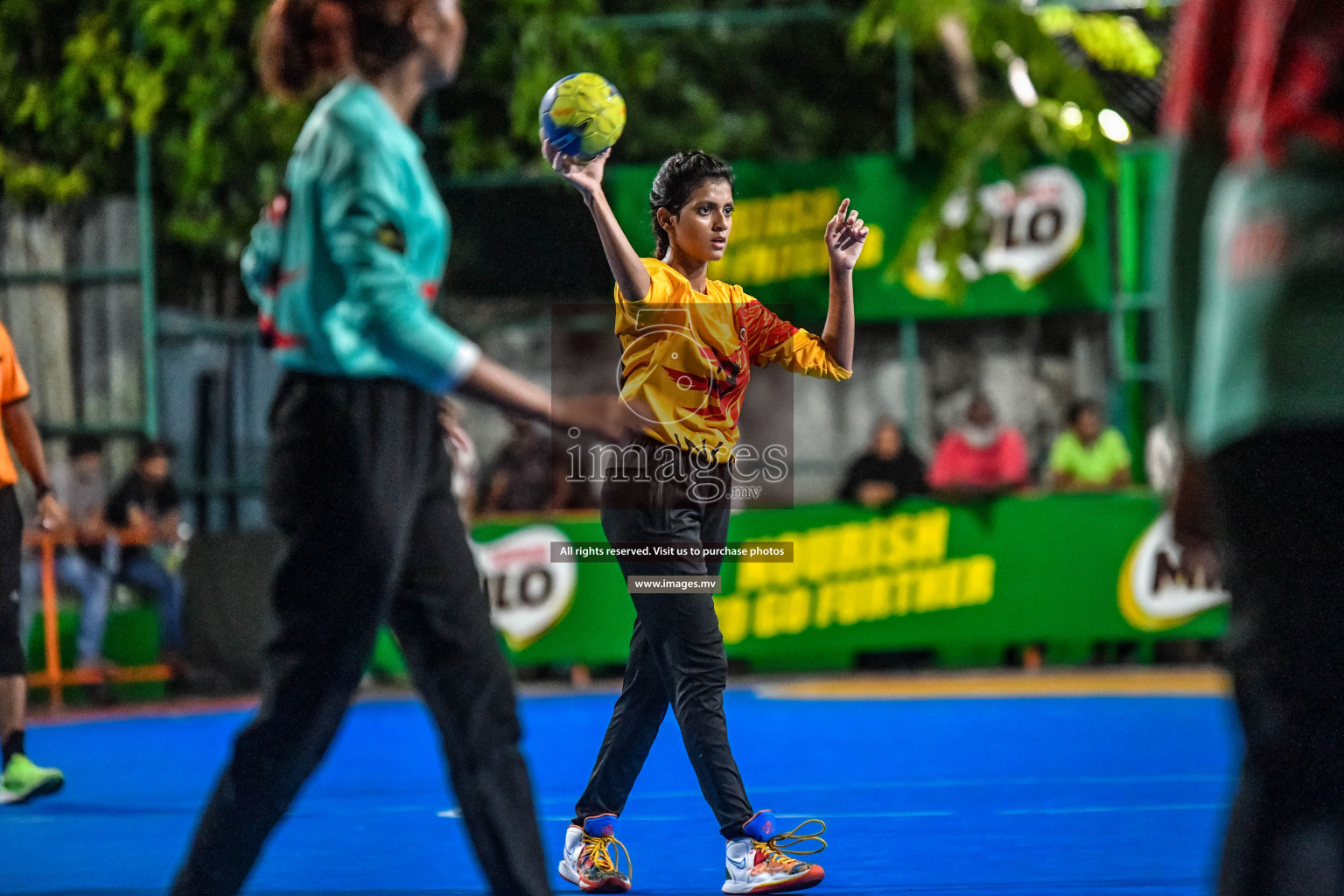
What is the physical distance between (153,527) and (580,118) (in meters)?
8.79

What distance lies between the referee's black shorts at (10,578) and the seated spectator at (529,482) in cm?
549

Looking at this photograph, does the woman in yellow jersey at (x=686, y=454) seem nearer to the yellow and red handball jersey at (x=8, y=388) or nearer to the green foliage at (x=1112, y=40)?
the yellow and red handball jersey at (x=8, y=388)

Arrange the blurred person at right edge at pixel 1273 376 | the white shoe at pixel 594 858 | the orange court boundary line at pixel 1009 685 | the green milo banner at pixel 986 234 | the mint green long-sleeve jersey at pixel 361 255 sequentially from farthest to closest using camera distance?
1. the green milo banner at pixel 986 234
2. the orange court boundary line at pixel 1009 685
3. the white shoe at pixel 594 858
4. the mint green long-sleeve jersey at pixel 361 255
5. the blurred person at right edge at pixel 1273 376

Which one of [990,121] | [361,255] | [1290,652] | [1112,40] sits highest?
[1112,40]

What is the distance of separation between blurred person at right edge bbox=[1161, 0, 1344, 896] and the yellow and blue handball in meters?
2.09

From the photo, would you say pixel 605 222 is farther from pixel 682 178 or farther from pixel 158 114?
pixel 158 114

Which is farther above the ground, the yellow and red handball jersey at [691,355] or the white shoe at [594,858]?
the yellow and red handball jersey at [691,355]

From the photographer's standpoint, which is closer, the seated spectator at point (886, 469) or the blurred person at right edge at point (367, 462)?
the blurred person at right edge at point (367, 462)

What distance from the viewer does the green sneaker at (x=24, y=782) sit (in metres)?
6.29

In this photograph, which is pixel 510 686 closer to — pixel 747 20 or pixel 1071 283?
pixel 1071 283

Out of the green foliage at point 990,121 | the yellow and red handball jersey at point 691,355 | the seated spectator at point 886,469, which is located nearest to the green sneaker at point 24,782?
the yellow and red handball jersey at point 691,355

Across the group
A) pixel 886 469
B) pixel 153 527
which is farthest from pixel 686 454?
pixel 153 527

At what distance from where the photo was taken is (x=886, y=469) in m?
11.7

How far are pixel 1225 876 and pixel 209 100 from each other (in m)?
13.5
